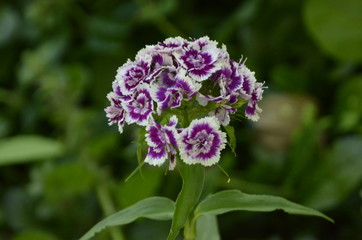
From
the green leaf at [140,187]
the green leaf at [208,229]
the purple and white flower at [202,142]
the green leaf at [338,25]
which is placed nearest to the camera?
the purple and white flower at [202,142]

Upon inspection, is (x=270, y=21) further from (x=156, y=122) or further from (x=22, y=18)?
(x=156, y=122)

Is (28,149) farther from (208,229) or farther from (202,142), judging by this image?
(202,142)

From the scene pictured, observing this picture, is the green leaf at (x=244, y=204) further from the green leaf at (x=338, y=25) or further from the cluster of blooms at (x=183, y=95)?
the green leaf at (x=338, y=25)

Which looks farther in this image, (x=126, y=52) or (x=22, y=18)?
(x=22, y=18)

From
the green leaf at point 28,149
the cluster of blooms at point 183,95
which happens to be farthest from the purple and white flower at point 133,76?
the green leaf at point 28,149

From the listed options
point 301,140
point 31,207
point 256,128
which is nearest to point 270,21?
point 256,128

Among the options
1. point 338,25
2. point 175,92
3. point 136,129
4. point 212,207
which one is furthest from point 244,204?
point 338,25
